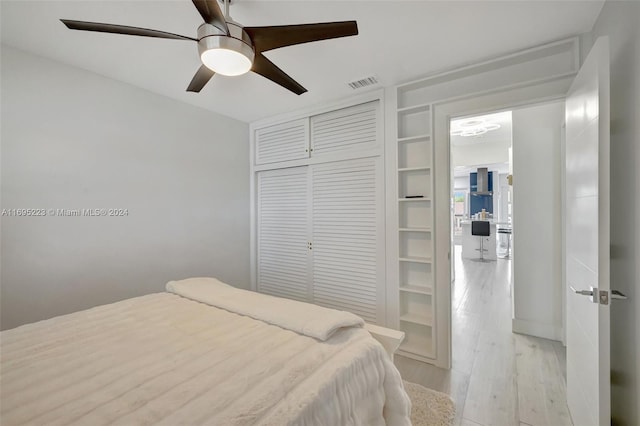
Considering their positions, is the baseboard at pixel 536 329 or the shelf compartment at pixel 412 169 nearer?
the shelf compartment at pixel 412 169

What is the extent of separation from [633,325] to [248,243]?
132 inches

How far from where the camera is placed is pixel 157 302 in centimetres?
180

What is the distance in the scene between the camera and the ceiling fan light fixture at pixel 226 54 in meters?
1.28

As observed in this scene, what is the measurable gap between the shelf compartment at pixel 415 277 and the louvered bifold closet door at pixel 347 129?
4.03 feet

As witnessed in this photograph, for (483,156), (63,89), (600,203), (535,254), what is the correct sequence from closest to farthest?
(600,203), (63,89), (535,254), (483,156)

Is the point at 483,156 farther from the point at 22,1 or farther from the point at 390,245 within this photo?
the point at 22,1

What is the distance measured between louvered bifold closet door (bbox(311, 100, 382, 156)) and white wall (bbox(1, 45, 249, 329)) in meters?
1.20

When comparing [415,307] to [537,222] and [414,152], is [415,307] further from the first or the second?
[537,222]

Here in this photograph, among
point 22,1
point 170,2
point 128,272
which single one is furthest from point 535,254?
point 22,1

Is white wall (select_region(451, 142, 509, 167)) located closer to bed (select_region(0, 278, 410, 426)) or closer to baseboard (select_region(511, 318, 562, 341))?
baseboard (select_region(511, 318, 562, 341))

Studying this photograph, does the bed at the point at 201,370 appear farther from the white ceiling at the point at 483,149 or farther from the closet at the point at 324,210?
the white ceiling at the point at 483,149

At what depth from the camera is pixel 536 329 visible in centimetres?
276

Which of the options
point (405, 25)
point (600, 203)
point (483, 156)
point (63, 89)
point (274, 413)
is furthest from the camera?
point (483, 156)

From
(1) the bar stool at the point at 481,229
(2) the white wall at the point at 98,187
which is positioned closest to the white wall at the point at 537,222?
(2) the white wall at the point at 98,187
